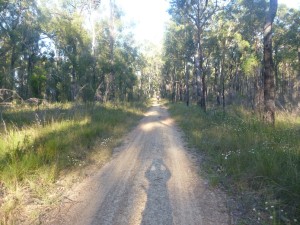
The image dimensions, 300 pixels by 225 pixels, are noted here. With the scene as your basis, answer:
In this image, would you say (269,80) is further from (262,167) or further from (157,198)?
(157,198)

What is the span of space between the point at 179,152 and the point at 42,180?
14.4 ft

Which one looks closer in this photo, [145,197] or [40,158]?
[145,197]

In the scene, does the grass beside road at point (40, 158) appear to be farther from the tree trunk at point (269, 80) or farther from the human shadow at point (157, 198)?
the tree trunk at point (269, 80)

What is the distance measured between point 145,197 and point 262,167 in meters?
2.40

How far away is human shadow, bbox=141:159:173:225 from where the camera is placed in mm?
4016

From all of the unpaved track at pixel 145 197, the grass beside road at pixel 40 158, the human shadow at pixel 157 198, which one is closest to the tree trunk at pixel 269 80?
the unpaved track at pixel 145 197

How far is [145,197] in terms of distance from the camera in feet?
15.7

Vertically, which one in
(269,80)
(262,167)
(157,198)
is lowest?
(157,198)

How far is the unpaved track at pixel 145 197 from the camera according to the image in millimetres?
4082

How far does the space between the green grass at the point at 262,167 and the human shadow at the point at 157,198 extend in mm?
1102

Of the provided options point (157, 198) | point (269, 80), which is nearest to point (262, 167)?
point (157, 198)

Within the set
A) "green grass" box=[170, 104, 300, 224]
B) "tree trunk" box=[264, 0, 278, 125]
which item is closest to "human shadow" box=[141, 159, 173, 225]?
"green grass" box=[170, 104, 300, 224]

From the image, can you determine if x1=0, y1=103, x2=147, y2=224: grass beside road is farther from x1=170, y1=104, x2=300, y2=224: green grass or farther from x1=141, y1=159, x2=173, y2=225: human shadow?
x1=170, y1=104, x2=300, y2=224: green grass

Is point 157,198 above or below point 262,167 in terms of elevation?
below
